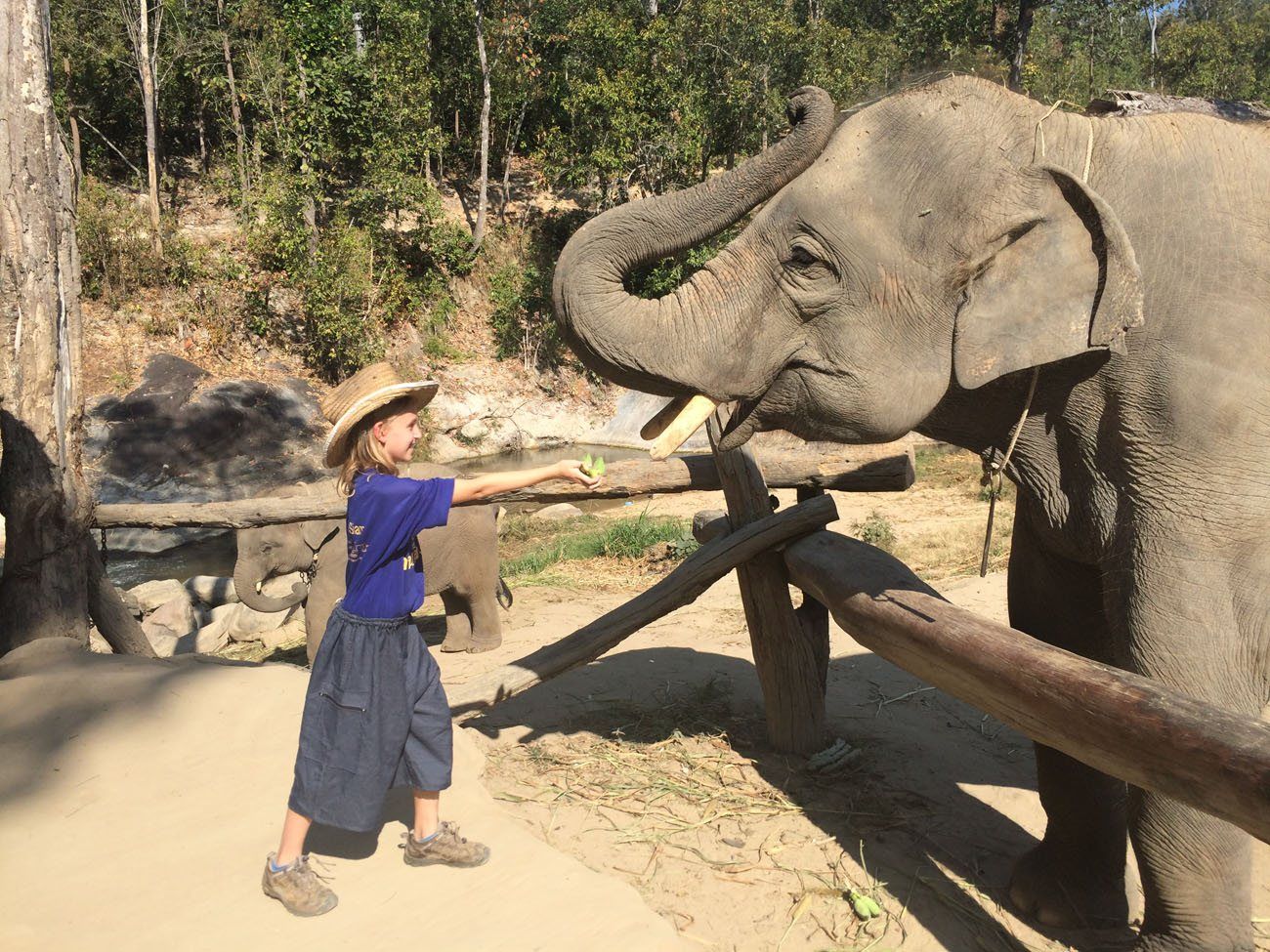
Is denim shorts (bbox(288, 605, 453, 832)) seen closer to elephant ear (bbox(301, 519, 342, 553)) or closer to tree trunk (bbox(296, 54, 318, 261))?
elephant ear (bbox(301, 519, 342, 553))

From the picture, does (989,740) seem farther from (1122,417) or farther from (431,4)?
(431,4)

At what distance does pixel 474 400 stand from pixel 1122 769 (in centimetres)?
1998

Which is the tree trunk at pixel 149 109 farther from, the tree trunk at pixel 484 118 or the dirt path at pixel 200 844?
the dirt path at pixel 200 844

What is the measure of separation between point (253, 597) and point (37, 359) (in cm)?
289

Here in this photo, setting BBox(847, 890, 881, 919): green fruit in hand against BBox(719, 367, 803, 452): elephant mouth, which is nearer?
BBox(719, 367, 803, 452): elephant mouth

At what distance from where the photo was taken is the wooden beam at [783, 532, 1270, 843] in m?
2.02

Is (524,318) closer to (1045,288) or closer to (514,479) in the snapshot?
(514,479)

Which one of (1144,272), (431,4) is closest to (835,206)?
(1144,272)

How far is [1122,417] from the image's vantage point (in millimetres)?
3010

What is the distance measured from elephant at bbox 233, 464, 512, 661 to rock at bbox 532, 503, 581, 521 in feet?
19.7

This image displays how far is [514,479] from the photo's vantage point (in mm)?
3184

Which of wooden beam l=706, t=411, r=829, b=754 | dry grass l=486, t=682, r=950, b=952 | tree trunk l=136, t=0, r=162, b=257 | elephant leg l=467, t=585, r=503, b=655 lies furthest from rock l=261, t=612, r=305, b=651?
tree trunk l=136, t=0, r=162, b=257

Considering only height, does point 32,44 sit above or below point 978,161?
above

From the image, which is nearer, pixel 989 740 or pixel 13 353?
pixel 13 353
